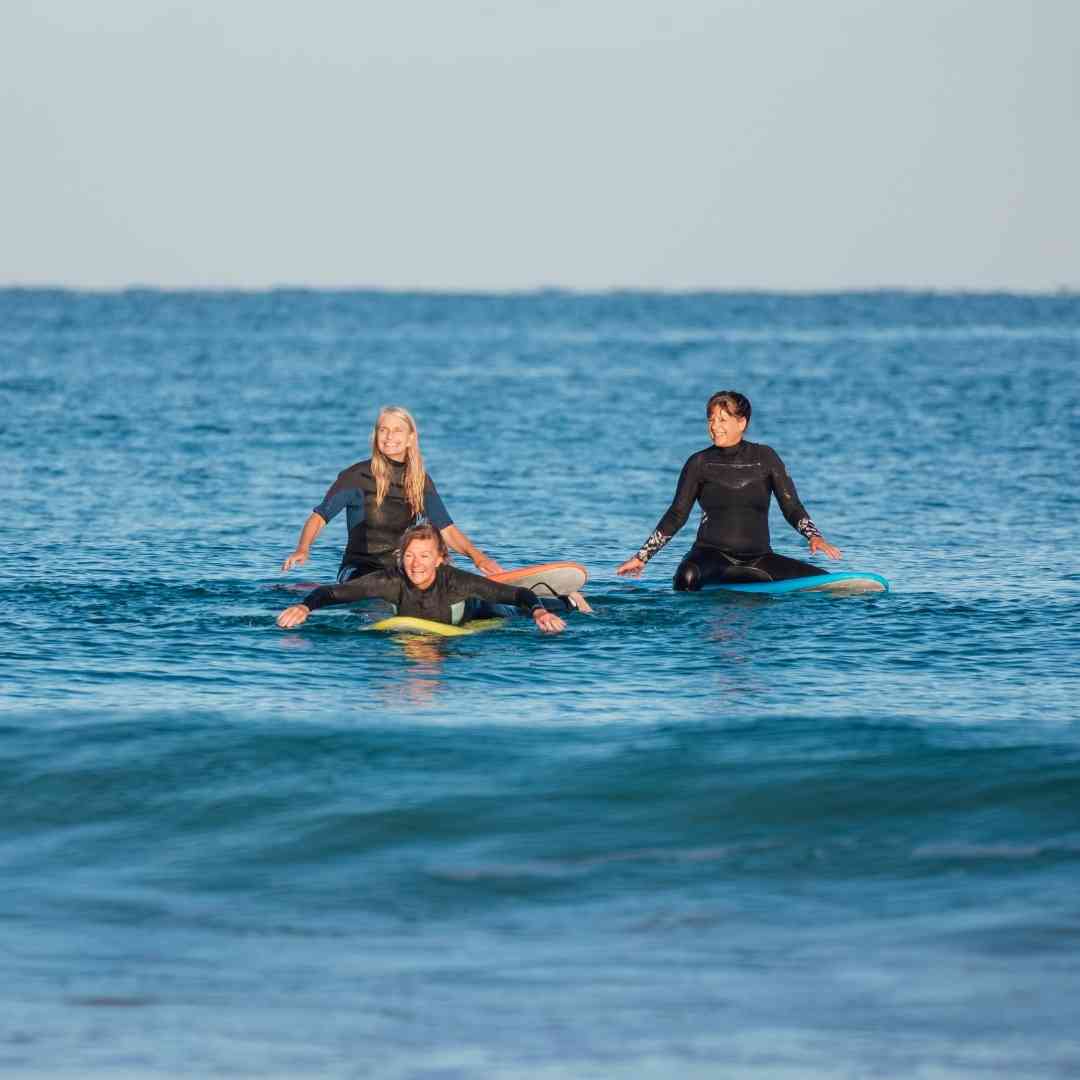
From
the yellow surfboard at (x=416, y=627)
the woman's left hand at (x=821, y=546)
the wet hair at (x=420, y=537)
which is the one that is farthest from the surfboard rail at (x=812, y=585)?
the wet hair at (x=420, y=537)

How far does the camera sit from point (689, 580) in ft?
54.1

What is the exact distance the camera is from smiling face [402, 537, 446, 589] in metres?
→ 13.9

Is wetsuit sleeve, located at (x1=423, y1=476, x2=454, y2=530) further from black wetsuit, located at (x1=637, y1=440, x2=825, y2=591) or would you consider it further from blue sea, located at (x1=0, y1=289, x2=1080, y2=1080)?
black wetsuit, located at (x1=637, y1=440, x2=825, y2=591)

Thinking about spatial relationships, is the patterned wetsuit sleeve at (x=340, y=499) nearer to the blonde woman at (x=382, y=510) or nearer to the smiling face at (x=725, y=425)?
the blonde woman at (x=382, y=510)

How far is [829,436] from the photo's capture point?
1566 inches

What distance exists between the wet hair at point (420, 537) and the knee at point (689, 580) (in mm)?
3007

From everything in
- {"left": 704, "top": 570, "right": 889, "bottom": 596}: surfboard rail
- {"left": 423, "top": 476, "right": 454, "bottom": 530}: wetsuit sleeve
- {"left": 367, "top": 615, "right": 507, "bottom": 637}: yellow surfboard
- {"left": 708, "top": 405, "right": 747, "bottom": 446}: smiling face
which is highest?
{"left": 708, "top": 405, "right": 747, "bottom": 446}: smiling face

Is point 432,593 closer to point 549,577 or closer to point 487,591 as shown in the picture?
point 487,591

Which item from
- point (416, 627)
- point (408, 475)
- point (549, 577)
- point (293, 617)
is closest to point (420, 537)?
point (416, 627)

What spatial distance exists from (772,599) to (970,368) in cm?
5387

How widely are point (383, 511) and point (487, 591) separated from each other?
62.6 inches

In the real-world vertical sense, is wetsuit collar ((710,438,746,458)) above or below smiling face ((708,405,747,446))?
below

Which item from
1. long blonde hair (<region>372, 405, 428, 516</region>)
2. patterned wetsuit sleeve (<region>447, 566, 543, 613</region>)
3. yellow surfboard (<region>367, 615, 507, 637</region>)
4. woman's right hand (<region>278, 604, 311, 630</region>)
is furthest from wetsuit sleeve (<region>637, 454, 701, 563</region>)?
woman's right hand (<region>278, 604, 311, 630</region>)

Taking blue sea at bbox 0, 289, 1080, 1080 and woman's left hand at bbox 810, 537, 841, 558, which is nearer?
blue sea at bbox 0, 289, 1080, 1080
